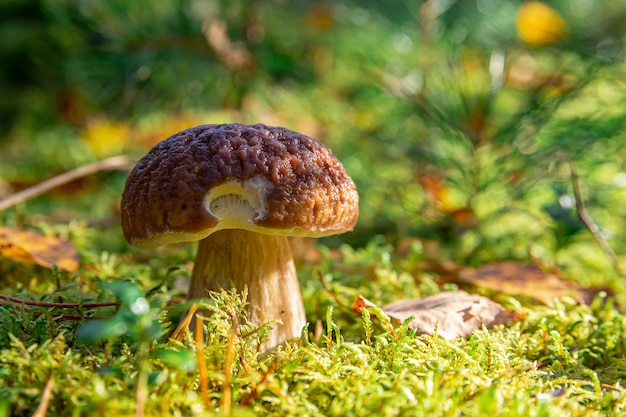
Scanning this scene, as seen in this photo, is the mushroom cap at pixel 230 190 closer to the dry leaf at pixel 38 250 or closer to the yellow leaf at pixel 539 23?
the dry leaf at pixel 38 250

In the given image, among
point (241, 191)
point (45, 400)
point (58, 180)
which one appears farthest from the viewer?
point (58, 180)

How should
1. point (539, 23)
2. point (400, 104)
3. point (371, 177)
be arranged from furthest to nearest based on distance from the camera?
1. point (539, 23)
2. point (371, 177)
3. point (400, 104)

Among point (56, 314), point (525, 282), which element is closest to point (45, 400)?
point (56, 314)

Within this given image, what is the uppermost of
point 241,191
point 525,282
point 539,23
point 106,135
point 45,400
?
point 539,23

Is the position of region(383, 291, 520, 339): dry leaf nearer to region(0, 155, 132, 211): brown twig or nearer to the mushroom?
the mushroom

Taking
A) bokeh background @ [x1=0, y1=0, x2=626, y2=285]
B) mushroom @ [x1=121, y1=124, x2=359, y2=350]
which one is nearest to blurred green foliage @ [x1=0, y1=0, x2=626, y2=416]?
bokeh background @ [x1=0, y1=0, x2=626, y2=285]

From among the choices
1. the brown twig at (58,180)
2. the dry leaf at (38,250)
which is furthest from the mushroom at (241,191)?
the brown twig at (58,180)

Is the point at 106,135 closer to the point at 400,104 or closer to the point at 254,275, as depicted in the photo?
the point at 400,104

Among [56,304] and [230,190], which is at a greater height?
[230,190]

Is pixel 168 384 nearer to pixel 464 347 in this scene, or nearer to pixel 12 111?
pixel 464 347
